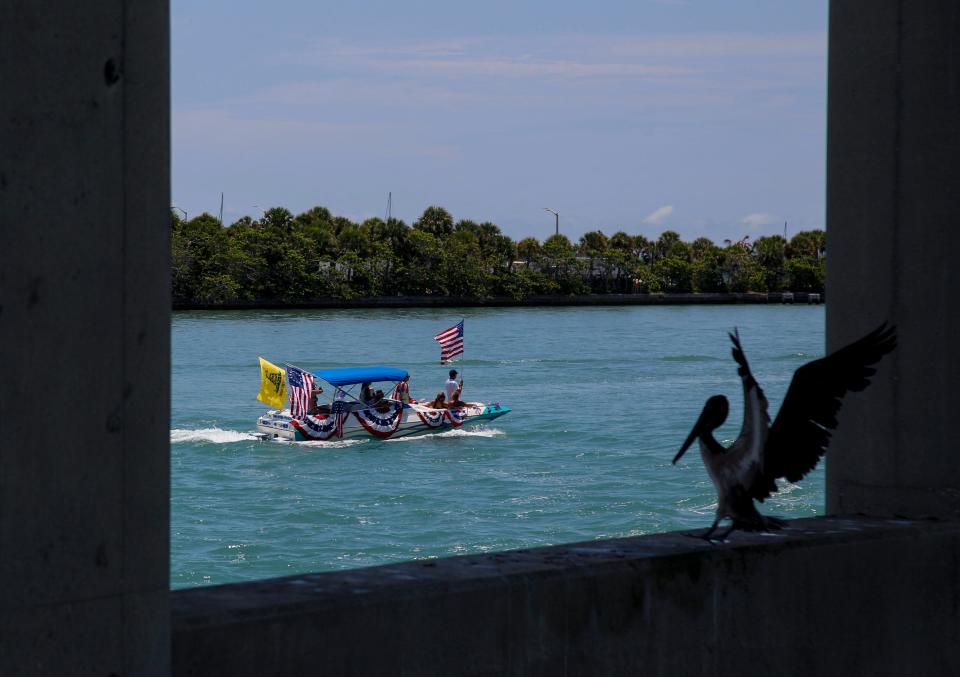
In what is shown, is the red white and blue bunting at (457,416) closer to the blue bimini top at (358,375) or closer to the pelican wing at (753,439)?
the blue bimini top at (358,375)

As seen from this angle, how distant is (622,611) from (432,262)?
460 ft

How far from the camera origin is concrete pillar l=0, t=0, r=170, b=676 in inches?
128

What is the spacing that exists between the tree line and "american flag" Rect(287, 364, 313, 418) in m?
88.5

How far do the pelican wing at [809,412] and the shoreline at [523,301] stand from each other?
120057 mm

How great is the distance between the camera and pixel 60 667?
132 inches

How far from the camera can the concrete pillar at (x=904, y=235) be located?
5645mm

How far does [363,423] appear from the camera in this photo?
38031 millimetres

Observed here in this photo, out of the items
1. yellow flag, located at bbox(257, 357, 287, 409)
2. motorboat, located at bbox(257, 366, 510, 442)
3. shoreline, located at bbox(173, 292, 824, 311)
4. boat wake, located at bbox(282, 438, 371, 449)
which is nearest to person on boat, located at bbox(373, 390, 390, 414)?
motorboat, located at bbox(257, 366, 510, 442)

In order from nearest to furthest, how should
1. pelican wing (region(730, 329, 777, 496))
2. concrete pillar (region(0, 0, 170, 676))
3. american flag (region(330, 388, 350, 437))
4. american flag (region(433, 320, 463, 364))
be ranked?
1. concrete pillar (region(0, 0, 170, 676))
2. pelican wing (region(730, 329, 777, 496))
3. american flag (region(433, 320, 463, 364))
4. american flag (region(330, 388, 350, 437))

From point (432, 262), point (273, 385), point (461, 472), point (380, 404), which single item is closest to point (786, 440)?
point (461, 472)

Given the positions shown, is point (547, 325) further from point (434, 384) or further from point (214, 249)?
point (434, 384)

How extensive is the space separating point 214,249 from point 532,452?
96.8m

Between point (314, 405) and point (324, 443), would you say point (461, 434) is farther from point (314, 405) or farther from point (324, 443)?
point (314, 405)

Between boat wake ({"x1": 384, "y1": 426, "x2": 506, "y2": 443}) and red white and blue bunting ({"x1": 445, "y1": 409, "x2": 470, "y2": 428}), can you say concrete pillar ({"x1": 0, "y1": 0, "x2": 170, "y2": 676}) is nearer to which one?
red white and blue bunting ({"x1": 445, "y1": 409, "x2": 470, "y2": 428})
